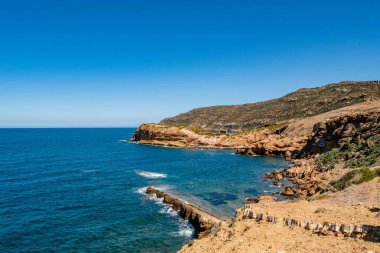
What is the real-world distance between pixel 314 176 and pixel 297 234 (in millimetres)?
36782

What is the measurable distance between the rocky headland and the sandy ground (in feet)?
0.17

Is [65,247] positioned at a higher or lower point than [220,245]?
lower

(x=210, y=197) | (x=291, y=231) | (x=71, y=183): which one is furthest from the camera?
(x=71, y=183)

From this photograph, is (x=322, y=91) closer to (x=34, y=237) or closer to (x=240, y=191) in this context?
(x=240, y=191)

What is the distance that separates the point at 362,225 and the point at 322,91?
153059 millimetres

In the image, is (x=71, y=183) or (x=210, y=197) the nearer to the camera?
(x=210, y=197)

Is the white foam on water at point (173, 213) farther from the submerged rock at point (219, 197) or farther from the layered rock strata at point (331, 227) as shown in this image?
the layered rock strata at point (331, 227)

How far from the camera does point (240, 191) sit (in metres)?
50.5

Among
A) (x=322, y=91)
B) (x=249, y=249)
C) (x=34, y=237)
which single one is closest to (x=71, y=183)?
(x=34, y=237)

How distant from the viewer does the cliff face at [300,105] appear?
128m

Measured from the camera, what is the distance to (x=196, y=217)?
35.2m

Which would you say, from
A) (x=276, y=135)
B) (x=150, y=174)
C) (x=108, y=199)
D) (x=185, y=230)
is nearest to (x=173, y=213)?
(x=185, y=230)

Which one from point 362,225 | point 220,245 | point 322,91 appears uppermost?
point 322,91

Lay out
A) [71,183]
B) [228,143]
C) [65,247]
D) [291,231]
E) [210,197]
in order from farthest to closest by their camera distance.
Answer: [228,143]
[71,183]
[210,197]
[65,247]
[291,231]
